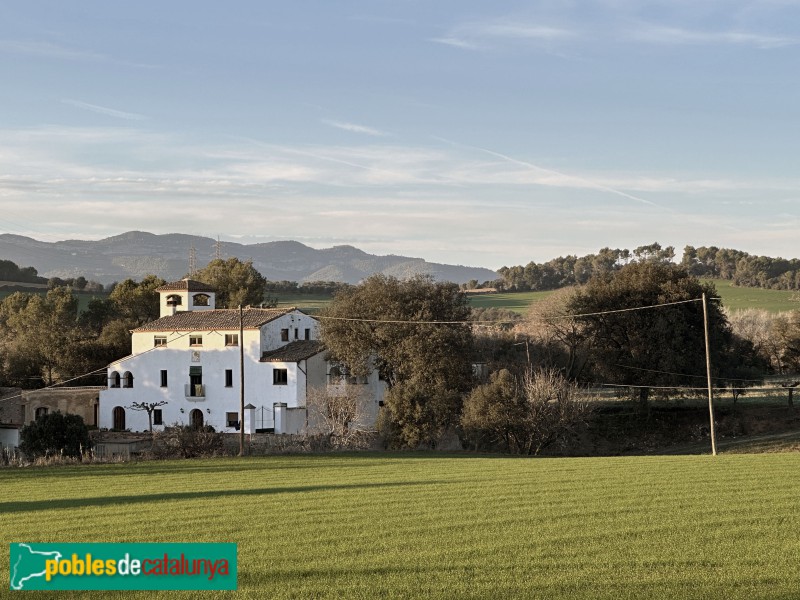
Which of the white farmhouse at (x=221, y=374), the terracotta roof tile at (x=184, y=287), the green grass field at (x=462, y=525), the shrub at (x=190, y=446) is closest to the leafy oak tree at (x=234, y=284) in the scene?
the terracotta roof tile at (x=184, y=287)

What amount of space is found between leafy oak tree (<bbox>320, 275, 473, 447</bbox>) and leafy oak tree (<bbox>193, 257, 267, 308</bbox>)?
2556 cm

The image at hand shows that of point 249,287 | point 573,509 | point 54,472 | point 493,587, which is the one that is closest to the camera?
point 493,587

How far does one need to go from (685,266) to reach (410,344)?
377 ft

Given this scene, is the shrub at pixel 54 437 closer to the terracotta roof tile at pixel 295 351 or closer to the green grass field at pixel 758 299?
Answer: the terracotta roof tile at pixel 295 351

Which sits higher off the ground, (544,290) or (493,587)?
(544,290)

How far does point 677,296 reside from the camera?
67.2 metres

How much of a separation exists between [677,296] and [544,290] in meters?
90.3

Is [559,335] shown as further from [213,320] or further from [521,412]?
[213,320]

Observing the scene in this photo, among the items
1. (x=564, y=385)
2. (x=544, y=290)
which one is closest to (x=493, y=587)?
(x=564, y=385)

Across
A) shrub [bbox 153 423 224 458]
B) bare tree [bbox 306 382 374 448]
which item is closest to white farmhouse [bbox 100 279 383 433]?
bare tree [bbox 306 382 374 448]

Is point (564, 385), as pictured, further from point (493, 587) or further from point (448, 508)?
point (493, 587)

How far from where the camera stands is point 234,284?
9288cm

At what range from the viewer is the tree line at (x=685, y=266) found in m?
152
